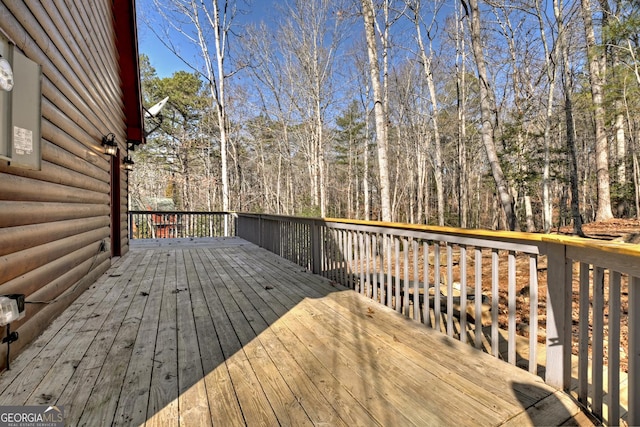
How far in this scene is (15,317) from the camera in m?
1.60

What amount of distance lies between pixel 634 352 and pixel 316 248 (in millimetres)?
3307

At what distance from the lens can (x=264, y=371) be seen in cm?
177

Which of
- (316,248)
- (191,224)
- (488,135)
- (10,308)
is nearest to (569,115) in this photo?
(488,135)

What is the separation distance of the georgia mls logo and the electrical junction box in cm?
132

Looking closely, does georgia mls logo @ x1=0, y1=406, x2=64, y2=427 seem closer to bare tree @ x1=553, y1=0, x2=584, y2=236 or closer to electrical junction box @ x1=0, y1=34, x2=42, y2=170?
electrical junction box @ x1=0, y1=34, x2=42, y2=170

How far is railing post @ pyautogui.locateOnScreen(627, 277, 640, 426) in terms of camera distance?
3.93ft

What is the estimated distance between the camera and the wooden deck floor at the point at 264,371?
4.67 ft

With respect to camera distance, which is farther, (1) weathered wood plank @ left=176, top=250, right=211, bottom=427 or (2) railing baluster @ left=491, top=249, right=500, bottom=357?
(2) railing baluster @ left=491, top=249, right=500, bottom=357

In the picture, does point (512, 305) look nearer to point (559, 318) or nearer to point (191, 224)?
point (559, 318)

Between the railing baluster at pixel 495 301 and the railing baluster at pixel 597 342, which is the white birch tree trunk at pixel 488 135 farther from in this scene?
the railing baluster at pixel 597 342

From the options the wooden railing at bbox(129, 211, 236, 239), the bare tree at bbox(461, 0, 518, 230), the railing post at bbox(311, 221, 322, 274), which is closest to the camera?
the railing post at bbox(311, 221, 322, 274)

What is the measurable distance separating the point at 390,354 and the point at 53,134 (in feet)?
11.0

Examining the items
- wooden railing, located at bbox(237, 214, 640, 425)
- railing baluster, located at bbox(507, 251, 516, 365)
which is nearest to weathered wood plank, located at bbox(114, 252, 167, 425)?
wooden railing, located at bbox(237, 214, 640, 425)

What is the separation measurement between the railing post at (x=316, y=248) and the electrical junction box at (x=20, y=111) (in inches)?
114
